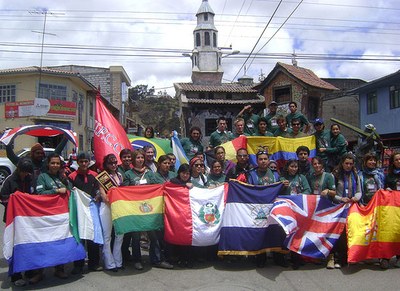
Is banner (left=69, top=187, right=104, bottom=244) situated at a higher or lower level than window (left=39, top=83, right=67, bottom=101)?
lower

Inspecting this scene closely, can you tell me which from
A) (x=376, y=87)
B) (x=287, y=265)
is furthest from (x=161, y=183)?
(x=376, y=87)

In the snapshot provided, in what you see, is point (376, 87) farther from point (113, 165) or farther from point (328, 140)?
point (113, 165)

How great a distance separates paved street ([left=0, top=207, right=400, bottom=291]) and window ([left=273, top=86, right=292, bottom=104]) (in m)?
21.3

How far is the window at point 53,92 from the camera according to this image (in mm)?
28125

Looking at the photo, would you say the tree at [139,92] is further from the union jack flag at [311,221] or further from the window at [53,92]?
the union jack flag at [311,221]

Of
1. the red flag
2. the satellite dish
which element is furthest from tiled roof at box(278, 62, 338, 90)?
the red flag

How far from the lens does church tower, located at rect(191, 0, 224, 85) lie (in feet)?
157

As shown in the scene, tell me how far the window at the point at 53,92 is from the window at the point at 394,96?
875 inches

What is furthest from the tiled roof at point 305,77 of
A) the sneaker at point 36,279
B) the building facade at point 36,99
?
the sneaker at point 36,279

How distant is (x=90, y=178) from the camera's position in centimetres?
612

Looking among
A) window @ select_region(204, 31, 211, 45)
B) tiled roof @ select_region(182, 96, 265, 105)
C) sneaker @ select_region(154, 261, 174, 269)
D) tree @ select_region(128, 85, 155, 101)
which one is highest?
window @ select_region(204, 31, 211, 45)

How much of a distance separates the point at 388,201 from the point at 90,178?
15.4ft

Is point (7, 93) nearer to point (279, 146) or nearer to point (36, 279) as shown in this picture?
point (279, 146)

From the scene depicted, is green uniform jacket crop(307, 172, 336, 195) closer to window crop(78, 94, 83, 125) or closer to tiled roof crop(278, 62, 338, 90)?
tiled roof crop(278, 62, 338, 90)
